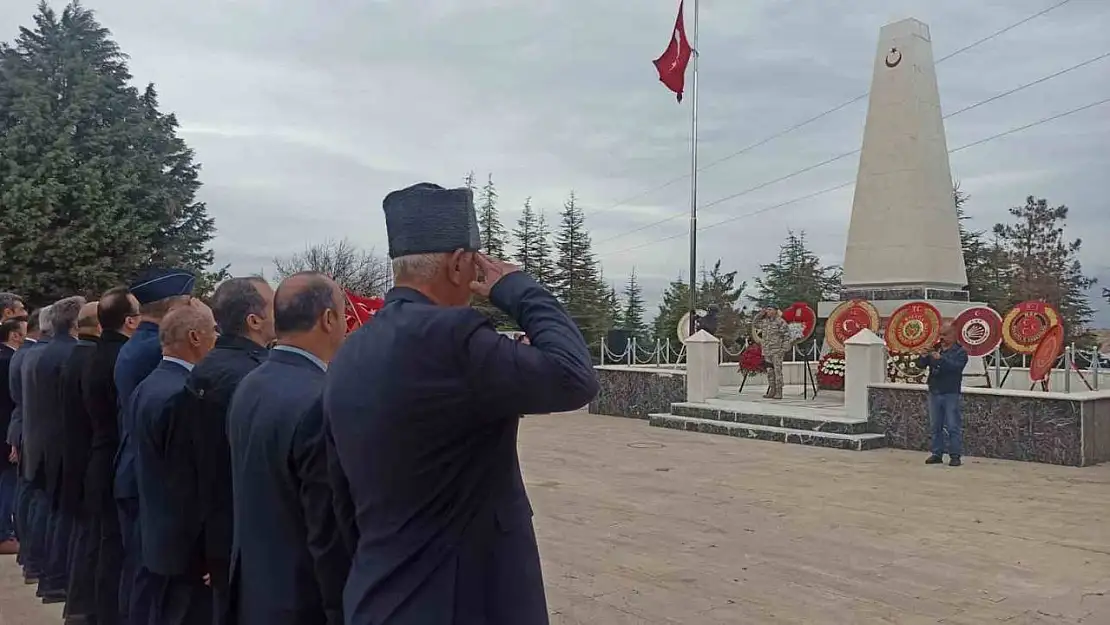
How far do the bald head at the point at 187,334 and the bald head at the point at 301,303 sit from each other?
1008 mm

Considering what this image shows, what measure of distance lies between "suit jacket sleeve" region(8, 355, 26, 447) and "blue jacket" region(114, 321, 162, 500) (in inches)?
84.1

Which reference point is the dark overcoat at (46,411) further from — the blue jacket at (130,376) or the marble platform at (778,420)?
the marble platform at (778,420)

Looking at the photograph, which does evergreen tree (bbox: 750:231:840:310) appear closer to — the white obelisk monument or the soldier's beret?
the white obelisk monument

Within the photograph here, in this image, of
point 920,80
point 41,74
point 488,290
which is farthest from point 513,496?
point 41,74

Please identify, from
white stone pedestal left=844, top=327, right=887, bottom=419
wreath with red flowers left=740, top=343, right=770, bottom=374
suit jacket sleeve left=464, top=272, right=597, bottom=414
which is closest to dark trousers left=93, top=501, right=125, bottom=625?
suit jacket sleeve left=464, top=272, right=597, bottom=414

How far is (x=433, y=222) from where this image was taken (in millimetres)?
1893

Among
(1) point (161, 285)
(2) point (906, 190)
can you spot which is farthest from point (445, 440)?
(2) point (906, 190)

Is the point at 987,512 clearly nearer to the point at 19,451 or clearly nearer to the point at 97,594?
the point at 97,594

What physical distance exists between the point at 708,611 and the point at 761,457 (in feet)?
19.7

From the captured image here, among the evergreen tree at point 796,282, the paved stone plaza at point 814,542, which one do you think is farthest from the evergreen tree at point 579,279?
the paved stone plaza at point 814,542

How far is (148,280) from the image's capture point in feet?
13.1

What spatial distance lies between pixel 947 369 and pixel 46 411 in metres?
8.44

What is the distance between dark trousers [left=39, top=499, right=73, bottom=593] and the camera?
16.0 ft

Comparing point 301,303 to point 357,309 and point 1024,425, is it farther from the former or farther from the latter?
point 1024,425
